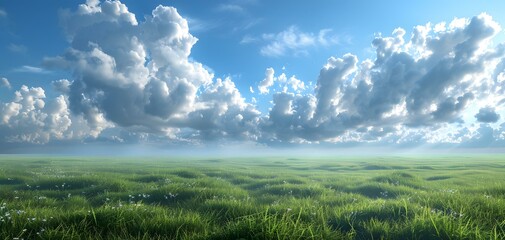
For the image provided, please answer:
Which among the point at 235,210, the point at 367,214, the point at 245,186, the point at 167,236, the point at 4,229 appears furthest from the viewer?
the point at 245,186

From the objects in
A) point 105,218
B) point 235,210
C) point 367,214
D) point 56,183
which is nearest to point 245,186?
point 56,183

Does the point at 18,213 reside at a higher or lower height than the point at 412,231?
higher

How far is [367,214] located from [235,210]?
158 inches

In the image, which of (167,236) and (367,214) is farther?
(367,214)

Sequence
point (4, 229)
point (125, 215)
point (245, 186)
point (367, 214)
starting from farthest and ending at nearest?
point (245, 186) < point (367, 214) < point (125, 215) < point (4, 229)

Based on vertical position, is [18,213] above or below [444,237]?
above

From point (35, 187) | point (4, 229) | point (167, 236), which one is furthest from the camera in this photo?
point (35, 187)

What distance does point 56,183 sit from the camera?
21297 millimetres

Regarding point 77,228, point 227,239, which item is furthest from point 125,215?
point 227,239

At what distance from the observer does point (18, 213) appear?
24.3ft

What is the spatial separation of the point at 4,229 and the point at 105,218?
6.25ft

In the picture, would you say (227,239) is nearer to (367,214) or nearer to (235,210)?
(235,210)

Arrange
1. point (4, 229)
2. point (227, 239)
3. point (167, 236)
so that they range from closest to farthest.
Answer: point (227, 239), point (4, 229), point (167, 236)

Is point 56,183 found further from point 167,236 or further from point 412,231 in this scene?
point 412,231
